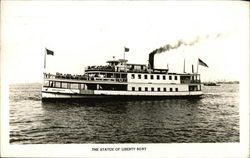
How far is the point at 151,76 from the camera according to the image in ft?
10.4

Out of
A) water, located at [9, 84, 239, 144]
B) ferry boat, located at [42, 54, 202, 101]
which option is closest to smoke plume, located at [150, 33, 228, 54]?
ferry boat, located at [42, 54, 202, 101]

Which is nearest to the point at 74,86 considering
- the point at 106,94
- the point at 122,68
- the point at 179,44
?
the point at 106,94

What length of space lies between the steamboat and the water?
0.10m

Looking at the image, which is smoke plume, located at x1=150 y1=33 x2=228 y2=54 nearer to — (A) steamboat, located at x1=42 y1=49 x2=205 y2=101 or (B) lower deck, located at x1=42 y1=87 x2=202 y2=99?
(A) steamboat, located at x1=42 y1=49 x2=205 y2=101

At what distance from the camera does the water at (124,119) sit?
8.64 ft

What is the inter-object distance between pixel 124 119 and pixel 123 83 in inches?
17.8

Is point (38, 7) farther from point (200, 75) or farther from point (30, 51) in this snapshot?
point (200, 75)

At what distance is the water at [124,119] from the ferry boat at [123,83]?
0.10m

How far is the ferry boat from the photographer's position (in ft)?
9.53

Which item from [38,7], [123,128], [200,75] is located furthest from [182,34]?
[38,7]

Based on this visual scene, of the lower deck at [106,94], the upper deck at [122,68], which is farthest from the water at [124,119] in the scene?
the upper deck at [122,68]

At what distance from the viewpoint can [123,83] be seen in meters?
3.23

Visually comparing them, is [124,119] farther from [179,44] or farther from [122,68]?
[179,44]

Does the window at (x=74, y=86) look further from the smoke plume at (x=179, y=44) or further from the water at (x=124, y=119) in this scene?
the smoke plume at (x=179, y=44)
